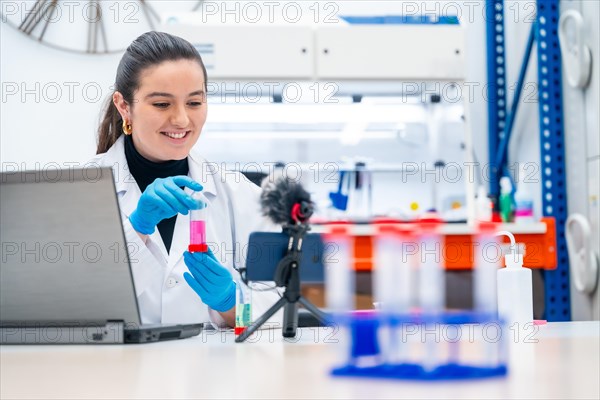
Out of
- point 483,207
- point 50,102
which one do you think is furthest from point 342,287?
point 50,102

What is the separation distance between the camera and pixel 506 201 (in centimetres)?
283

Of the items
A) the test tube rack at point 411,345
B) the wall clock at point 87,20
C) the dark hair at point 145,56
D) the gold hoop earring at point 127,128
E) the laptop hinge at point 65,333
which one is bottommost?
the laptop hinge at point 65,333

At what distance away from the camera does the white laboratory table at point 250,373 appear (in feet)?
1.83

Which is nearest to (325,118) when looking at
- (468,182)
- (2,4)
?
(468,182)

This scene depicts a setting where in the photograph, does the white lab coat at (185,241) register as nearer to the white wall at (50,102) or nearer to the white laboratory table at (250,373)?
the white laboratory table at (250,373)

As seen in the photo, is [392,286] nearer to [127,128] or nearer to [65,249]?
[65,249]

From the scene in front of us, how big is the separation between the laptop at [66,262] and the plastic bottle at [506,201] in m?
2.03

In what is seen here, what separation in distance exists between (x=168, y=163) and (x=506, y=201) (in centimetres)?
150

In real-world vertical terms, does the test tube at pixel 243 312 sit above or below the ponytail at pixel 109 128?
below

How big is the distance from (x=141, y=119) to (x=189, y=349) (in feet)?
3.65

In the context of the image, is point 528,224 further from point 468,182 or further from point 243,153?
point 243,153

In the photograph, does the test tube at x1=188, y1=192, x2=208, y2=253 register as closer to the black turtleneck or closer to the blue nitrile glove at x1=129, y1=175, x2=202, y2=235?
the blue nitrile glove at x1=129, y1=175, x2=202, y2=235

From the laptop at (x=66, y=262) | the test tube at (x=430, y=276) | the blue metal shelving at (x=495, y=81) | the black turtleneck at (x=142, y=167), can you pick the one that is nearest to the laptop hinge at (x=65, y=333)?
the laptop at (x=66, y=262)

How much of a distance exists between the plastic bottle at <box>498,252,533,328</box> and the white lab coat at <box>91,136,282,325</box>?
0.67m
